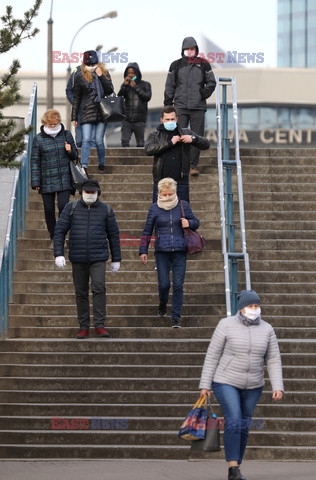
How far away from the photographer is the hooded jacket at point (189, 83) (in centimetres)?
1559

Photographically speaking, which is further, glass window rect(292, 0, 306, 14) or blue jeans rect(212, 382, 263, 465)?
glass window rect(292, 0, 306, 14)

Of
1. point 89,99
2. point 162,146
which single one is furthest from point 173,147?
point 89,99

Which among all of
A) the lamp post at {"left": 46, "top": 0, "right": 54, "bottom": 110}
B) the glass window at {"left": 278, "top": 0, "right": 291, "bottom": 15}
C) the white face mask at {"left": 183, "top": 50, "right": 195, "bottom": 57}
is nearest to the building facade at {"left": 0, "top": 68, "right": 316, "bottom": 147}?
the lamp post at {"left": 46, "top": 0, "right": 54, "bottom": 110}

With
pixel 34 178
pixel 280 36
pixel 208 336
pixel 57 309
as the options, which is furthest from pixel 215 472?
pixel 280 36

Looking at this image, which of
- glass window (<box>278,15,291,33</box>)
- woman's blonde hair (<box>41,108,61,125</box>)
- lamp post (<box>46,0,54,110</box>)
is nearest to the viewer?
woman's blonde hair (<box>41,108,61,125</box>)

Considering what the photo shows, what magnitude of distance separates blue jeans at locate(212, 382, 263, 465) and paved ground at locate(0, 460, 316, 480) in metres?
0.32

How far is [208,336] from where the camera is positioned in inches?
471

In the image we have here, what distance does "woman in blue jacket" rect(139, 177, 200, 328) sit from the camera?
1210 centimetres

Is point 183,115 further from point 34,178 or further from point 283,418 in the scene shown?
point 283,418

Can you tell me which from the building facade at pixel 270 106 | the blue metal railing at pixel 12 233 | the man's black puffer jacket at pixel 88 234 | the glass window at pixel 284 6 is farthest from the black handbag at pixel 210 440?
the glass window at pixel 284 6

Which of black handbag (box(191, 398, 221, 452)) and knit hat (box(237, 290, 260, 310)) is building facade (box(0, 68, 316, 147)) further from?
black handbag (box(191, 398, 221, 452))

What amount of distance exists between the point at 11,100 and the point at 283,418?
11.8 feet

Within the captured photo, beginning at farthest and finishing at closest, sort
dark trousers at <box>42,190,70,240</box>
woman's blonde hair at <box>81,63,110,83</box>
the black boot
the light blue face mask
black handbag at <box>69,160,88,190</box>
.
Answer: woman's blonde hair at <box>81,63,110,83</box>
dark trousers at <box>42,190,70,240</box>
black handbag at <box>69,160,88,190</box>
the light blue face mask
the black boot

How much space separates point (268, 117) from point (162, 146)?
65937 millimetres
